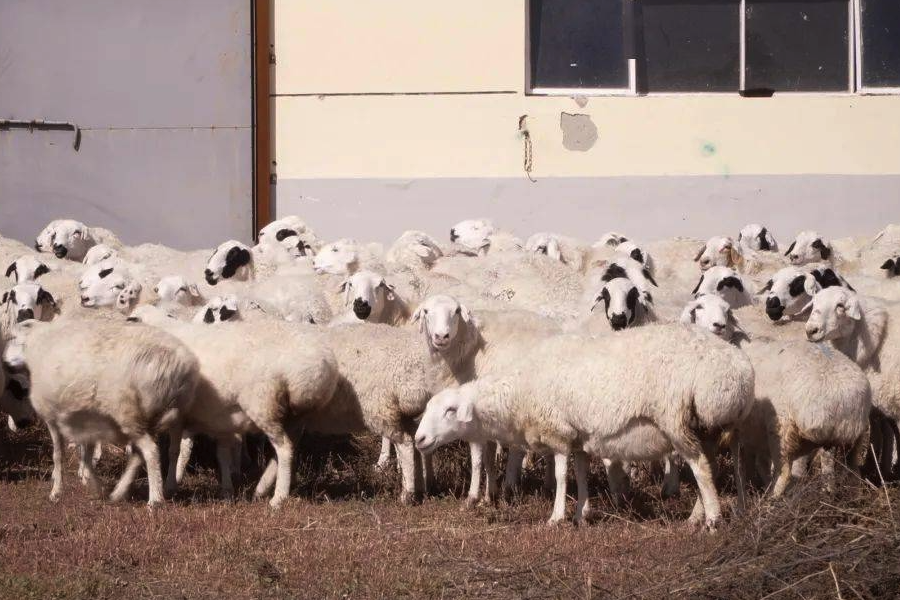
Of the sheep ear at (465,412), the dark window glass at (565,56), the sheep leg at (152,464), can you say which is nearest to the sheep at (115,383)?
the sheep leg at (152,464)

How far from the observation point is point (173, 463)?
32.6 feet

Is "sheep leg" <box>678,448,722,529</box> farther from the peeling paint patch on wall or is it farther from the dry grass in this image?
the peeling paint patch on wall

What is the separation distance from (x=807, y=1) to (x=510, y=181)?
3.95 meters

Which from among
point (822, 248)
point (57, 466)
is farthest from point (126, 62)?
point (57, 466)

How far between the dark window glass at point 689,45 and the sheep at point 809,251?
A: 2642mm


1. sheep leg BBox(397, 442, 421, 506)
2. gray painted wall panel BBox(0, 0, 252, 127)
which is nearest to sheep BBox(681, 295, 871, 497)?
sheep leg BBox(397, 442, 421, 506)

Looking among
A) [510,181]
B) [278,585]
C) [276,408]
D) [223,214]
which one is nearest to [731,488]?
[276,408]

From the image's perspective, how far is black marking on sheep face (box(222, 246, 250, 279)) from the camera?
533 inches

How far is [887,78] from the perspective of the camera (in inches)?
668

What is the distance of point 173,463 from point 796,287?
470 cm

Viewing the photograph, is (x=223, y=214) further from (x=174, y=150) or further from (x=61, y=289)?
(x=61, y=289)

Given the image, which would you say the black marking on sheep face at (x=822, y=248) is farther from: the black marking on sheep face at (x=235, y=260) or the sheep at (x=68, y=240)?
the sheep at (x=68, y=240)

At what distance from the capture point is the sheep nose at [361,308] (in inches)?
448

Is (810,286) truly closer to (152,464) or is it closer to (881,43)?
(152,464)
